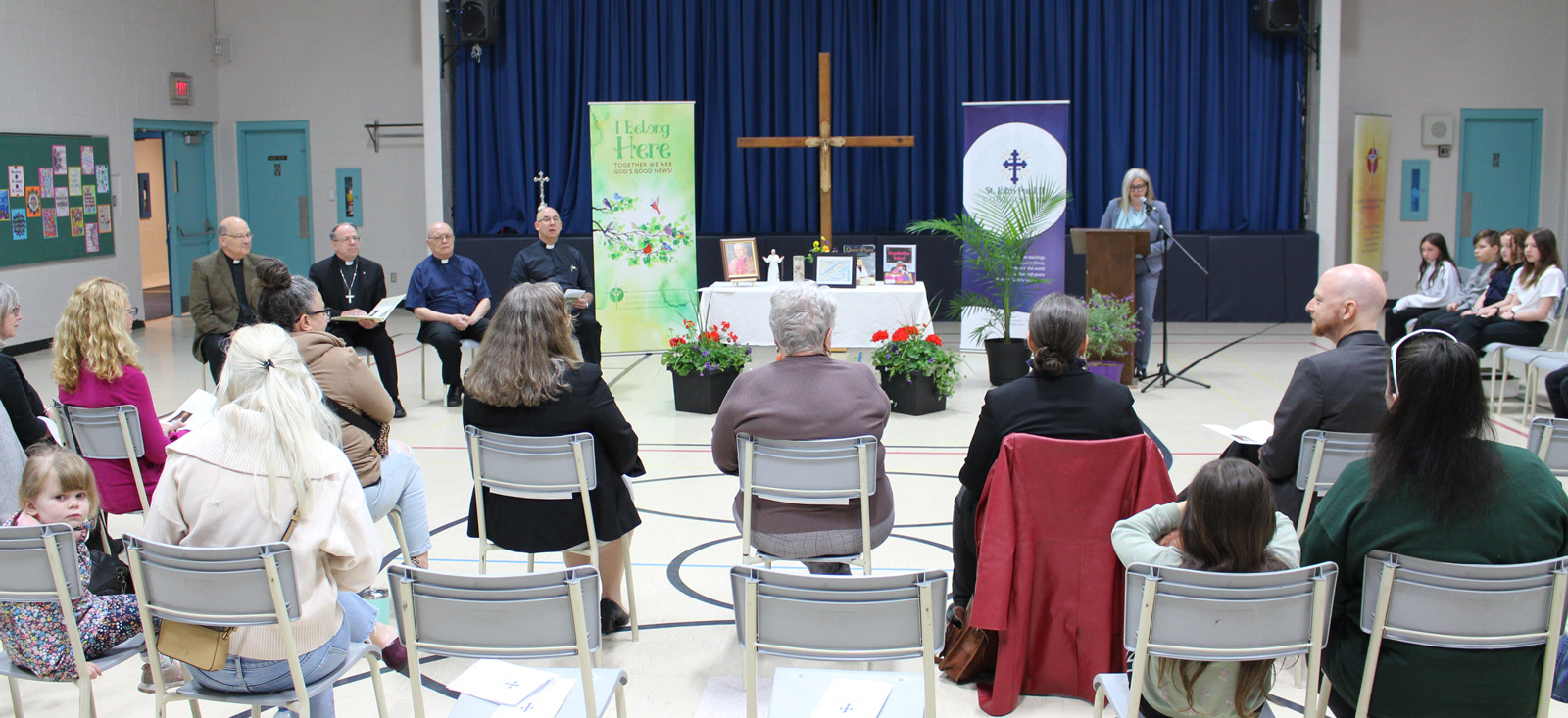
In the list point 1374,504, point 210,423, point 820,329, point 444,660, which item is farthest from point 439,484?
point 1374,504

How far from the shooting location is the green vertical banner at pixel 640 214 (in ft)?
28.8

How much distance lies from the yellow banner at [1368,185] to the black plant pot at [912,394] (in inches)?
238

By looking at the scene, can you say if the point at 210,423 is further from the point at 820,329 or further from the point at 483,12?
the point at 483,12

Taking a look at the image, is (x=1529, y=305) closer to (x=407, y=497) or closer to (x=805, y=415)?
(x=805, y=415)

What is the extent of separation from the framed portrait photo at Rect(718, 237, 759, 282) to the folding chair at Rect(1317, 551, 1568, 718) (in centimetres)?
583

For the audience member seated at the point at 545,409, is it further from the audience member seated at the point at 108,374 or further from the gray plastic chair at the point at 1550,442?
the gray plastic chair at the point at 1550,442

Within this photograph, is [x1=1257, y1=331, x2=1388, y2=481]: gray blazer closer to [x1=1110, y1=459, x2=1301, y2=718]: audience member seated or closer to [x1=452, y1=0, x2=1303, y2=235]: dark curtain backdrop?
[x1=1110, y1=459, x2=1301, y2=718]: audience member seated

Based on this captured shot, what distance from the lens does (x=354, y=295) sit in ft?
22.6

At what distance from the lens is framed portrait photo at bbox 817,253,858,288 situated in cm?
767

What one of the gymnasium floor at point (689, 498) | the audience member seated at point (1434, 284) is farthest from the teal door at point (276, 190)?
the audience member seated at point (1434, 284)

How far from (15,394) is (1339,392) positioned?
3.58 meters

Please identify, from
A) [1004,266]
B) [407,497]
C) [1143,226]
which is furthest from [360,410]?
[1143,226]

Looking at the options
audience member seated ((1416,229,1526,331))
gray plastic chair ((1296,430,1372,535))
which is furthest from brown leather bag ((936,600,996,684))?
audience member seated ((1416,229,1526,331))

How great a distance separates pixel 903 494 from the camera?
17.2ft
